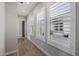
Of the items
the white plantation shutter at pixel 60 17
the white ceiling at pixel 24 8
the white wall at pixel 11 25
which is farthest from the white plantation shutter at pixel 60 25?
the white wall at pixel 11 25

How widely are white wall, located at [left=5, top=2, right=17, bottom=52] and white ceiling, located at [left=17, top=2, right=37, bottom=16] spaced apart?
4 centimetres

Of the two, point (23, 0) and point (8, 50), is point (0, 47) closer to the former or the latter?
point (8, 50)

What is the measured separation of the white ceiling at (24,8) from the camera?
3.01 feet

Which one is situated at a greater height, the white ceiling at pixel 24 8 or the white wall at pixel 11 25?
the white ceiling at pixel 24 8

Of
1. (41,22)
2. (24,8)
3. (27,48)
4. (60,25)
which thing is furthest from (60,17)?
(27,48)

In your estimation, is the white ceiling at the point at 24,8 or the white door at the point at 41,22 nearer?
the white ceiling at the point at 24,8

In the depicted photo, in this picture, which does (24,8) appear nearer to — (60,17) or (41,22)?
(41,22)

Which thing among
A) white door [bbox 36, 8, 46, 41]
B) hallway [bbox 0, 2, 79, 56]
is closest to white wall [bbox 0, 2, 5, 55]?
hallway [bbox 0, 2, 79, 56]

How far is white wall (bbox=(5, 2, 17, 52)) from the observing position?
0.89 meters

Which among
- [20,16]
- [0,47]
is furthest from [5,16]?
[0,47]

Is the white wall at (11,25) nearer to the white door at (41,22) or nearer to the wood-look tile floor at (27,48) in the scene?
the wood-look tile floor at (27,48)

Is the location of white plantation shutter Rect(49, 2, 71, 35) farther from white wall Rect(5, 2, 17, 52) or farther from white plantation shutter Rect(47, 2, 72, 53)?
white wall Rect(5, 2, 17, 52)

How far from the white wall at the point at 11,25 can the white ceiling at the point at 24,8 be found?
0.04 m

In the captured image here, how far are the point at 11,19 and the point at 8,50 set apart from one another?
28 centimetres
